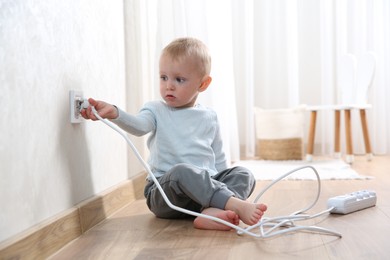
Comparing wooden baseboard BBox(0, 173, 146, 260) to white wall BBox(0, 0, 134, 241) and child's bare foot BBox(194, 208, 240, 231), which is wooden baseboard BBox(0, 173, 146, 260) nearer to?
white wall BBox(0, 0, 134, 241)

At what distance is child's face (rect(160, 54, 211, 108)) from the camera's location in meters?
1.47

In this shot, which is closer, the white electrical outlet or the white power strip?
the white electrical outlet

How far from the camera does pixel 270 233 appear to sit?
1.22 m

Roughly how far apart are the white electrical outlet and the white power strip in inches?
28.1

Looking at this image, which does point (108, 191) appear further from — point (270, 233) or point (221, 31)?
point (221, 31)

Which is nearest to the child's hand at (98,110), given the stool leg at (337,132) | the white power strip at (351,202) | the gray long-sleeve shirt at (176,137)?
the gray long-sleeve shirt at (176,137)

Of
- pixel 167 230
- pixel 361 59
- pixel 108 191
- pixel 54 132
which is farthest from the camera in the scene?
pixel 361 59

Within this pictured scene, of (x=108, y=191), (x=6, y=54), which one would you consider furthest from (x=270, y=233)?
(x=6, y=54)

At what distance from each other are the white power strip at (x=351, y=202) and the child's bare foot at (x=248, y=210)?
0.30 metres

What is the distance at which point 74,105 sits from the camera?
1253mm

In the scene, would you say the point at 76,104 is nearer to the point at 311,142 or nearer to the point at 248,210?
the point at 248,210

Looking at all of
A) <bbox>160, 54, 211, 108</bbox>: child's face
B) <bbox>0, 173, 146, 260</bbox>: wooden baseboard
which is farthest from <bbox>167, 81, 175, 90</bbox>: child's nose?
<bbox>0, 173, 146, 260</bbox>: wooden baseboard

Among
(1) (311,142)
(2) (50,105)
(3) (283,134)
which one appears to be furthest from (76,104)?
(3) (283,134)

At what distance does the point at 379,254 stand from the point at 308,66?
8.59 ft
